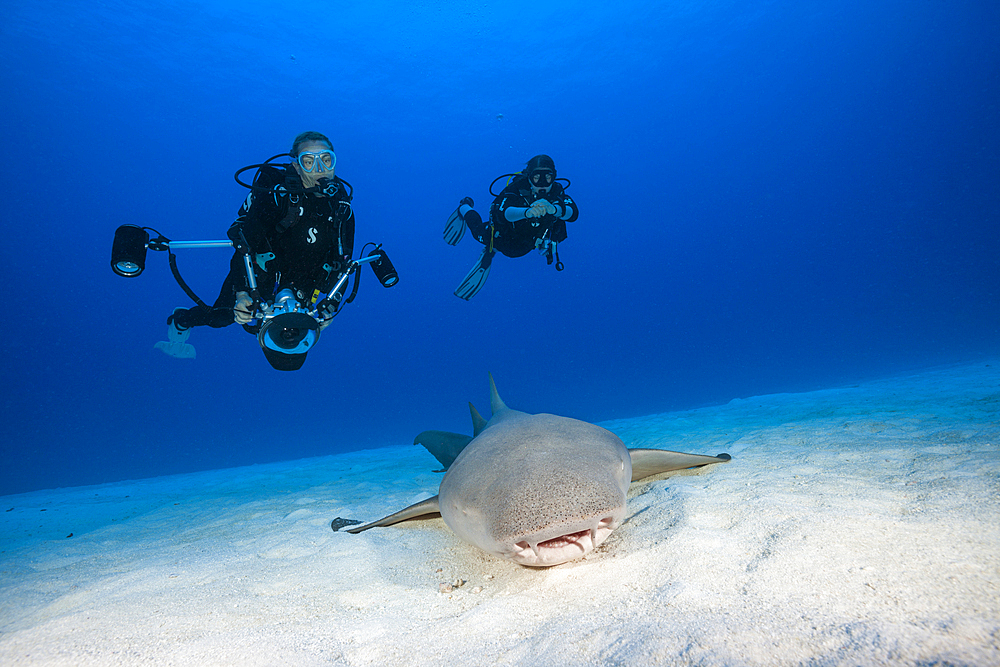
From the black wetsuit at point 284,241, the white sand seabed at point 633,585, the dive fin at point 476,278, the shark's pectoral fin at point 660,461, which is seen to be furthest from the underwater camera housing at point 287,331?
the dive fin at point 476,278

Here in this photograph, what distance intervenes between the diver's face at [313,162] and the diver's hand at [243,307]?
1616 mm

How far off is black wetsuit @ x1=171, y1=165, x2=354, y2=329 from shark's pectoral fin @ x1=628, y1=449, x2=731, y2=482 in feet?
12.3

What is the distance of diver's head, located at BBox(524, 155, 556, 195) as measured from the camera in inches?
290

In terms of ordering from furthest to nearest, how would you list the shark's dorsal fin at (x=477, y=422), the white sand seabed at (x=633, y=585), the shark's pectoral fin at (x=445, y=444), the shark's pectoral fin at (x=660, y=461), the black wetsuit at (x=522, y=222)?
the black wetsuit at (x=522, y=222)
the shark's dorsal fin at (x=477, y=422)
the shark's pectoral fin at (x=445, y=444)
the shark's pectoral fin at (x=660, y=461)
the white sand seabed at (x=633, y=585)

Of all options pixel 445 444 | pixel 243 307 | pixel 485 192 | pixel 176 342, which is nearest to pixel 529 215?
pixel 445 444

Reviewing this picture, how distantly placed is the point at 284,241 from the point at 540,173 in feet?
15.1

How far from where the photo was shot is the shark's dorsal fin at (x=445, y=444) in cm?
440

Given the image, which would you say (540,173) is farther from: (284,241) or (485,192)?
(485,192)

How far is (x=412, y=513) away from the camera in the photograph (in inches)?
112

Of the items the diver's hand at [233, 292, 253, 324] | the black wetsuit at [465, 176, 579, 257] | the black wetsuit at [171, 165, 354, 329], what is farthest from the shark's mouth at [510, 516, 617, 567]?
the black wetsuit at [465, 176, 579, 257]

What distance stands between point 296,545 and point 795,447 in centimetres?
451

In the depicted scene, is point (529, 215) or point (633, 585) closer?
point (633, 585)

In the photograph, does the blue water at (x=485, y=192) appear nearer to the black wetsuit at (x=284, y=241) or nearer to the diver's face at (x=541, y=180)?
the diver's face at (x=541, y=180)

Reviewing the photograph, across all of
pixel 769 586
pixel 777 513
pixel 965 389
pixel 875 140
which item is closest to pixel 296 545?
pixel 769 586
